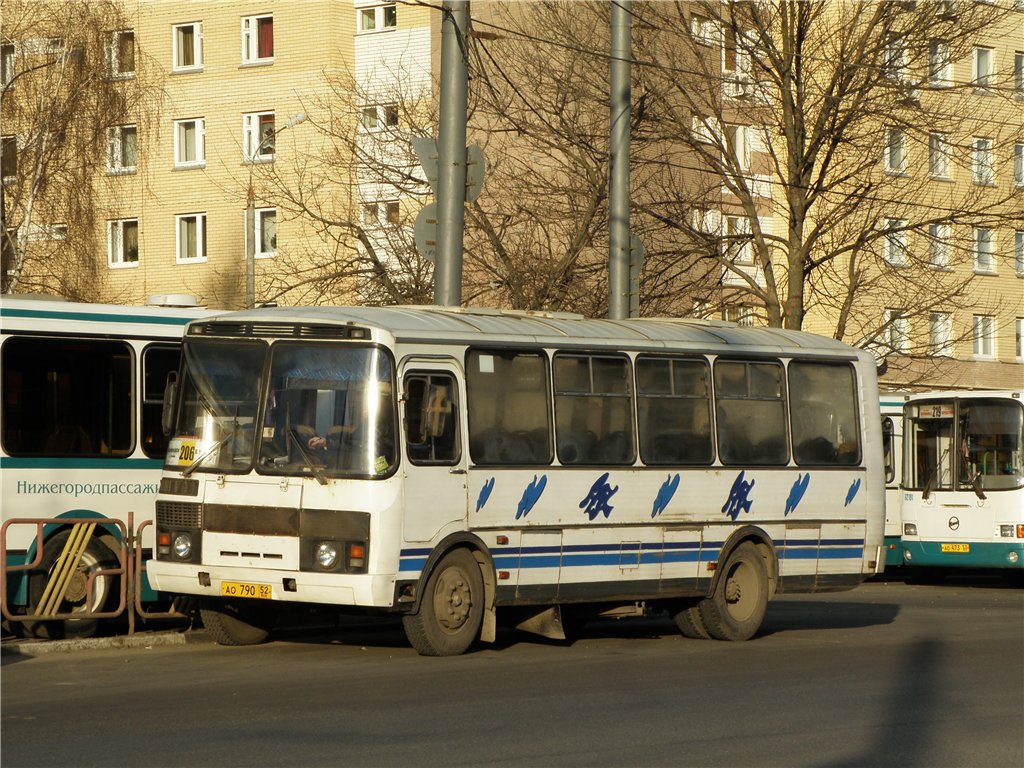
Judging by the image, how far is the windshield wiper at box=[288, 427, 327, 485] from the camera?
13961 mm

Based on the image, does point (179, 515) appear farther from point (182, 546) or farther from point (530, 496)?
point (530, 496)

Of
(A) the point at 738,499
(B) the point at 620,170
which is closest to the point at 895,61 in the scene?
(B) the point at 620,170

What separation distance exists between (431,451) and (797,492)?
474cm

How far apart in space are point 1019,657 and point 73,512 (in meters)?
8.22

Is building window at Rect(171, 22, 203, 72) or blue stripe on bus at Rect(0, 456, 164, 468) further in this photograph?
building window at Rect(171, 22, 203, 72)

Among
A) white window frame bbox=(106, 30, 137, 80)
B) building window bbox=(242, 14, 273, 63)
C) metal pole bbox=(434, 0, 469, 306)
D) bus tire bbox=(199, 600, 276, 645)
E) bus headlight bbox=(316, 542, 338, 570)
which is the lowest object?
bus tire bbox=(199, 600, 276, 645)

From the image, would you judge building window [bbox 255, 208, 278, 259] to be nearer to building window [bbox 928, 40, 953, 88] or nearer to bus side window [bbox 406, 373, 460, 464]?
building window [bbox 928, 40, 953, 88]

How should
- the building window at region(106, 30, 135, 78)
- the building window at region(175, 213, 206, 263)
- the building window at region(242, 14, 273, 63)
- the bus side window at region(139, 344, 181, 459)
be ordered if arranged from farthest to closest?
the building window at region(175, 213, 206, 263) < the building window at region(242, 14, 273, 63) < the building window at region(106, 30, 135, 78) < the bus side window at region(139, 344, 181, 459)

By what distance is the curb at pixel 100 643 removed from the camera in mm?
14624

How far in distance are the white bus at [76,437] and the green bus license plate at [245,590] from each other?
1.88 m

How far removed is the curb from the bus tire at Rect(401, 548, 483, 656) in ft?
7.55

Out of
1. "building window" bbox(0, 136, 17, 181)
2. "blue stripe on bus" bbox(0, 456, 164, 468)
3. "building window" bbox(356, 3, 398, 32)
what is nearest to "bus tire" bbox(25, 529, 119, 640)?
"blue stripe on bus" bbox(0, 456, 164, 468)

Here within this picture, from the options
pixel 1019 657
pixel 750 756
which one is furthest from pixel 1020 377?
pixel 750 756

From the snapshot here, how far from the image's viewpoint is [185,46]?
5503cm
